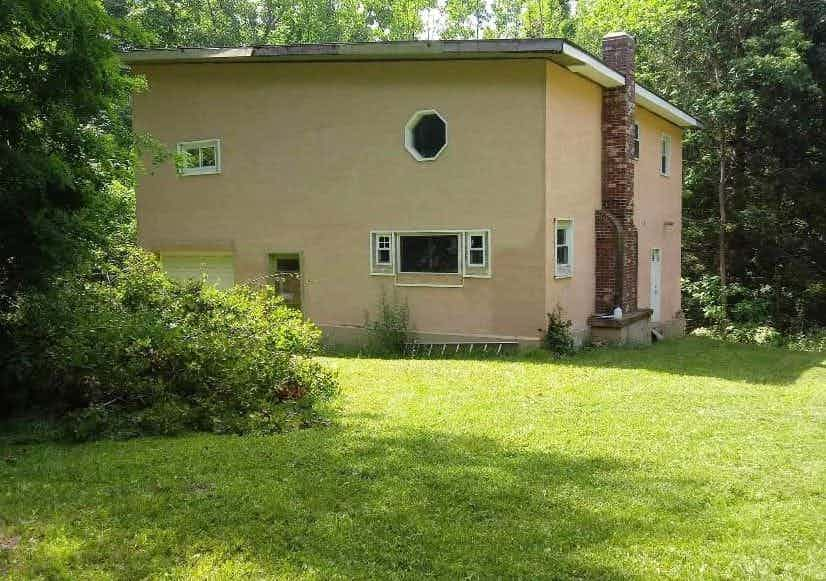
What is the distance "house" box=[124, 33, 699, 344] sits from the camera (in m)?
15.2

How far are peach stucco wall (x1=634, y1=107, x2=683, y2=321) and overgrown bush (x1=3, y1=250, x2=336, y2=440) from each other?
42.6 feet

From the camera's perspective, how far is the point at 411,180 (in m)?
15.9

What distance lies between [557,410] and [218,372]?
4105mm

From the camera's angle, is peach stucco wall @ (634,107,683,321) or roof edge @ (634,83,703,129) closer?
roof edge @ (634,83,703,129)

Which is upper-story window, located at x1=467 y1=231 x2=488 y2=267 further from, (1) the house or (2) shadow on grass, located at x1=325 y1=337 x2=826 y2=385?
(2) shadow on grass, located at x1=325 y1=337 x2=826 y2=385

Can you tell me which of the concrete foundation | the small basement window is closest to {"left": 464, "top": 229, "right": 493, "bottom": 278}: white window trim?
the small basement window

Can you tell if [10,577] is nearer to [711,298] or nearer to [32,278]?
[32,278]

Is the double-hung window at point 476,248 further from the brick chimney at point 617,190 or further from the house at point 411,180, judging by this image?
the brick chimney at point 617,190

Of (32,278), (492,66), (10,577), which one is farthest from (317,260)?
(10,577)

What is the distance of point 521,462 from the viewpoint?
6.99 metres

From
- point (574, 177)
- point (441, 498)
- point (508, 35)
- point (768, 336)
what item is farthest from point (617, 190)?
point (508, 35)

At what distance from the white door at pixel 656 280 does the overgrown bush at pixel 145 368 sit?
1416cm

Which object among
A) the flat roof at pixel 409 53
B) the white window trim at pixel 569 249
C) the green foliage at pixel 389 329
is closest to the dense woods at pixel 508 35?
the flat roof at pixel 409 53

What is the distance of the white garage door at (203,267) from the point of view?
1764 cm
